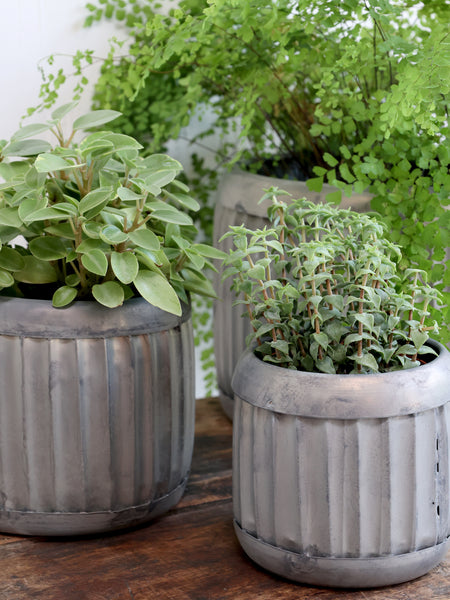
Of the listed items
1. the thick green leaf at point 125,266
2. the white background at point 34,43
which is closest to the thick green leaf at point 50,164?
the thick green leaf at point 125,266

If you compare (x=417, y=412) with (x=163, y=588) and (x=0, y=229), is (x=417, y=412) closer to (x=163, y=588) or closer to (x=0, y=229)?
(x=163, y=588)

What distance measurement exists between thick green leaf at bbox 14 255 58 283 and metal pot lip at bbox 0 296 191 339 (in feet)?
0.10

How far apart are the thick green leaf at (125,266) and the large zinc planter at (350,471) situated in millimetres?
161

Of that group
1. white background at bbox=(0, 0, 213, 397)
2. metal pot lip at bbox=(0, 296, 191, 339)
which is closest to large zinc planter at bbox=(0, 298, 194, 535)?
metal pot lip at bbox=(0, 296, 191, 339)

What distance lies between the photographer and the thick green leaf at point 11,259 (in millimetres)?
827

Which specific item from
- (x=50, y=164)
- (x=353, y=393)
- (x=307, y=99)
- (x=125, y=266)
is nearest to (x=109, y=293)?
(x=125, y=266)

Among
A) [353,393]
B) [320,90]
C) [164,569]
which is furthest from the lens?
[320,90]

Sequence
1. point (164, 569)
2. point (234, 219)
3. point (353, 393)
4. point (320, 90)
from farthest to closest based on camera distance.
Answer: point (234, 219) < point (320, 90) < point (164, 569) < point (353, 393)

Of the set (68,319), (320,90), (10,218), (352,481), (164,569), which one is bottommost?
(164,569)

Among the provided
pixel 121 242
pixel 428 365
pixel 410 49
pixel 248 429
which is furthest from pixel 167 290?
pixel 410 49

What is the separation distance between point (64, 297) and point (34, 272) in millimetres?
Result: 64

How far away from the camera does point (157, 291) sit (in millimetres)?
792

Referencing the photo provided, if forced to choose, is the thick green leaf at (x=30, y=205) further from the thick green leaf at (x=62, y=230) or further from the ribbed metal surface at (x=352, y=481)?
the ribbed metal surface at (x=352, y=481)

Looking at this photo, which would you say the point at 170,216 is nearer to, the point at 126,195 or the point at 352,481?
the point at 126,195
